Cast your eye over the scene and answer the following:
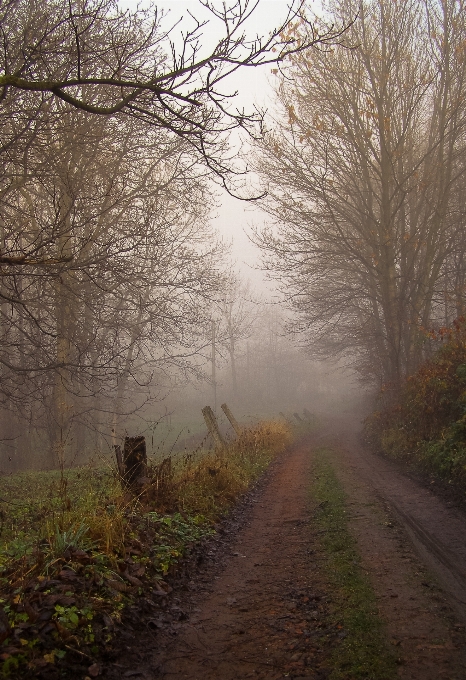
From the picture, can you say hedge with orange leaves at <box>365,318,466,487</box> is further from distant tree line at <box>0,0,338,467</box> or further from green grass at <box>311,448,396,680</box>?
distant tree line at <box>0,0,338,467</box>

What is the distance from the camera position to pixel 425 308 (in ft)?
65.6

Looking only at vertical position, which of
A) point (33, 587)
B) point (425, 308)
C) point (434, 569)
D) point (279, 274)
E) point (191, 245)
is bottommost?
point (434, 569)

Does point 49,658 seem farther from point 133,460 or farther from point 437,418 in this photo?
point 437,418

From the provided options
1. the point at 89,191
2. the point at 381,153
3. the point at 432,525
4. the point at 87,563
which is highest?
the point at 381,153

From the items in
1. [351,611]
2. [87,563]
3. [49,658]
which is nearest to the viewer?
[49,658]

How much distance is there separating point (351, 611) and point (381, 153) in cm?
1812

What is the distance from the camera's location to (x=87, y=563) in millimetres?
4871

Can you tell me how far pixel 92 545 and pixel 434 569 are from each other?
3579 mm

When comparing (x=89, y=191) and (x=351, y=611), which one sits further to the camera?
(x=89, y=191)

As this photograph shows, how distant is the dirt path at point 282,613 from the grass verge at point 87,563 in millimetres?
289

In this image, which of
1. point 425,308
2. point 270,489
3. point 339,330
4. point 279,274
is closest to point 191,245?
point 279,274

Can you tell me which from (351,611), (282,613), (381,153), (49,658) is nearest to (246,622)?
(282,613)

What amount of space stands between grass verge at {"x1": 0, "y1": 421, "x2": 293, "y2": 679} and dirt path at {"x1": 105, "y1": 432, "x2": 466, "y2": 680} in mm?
289

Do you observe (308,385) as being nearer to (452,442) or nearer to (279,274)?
(279,274)
